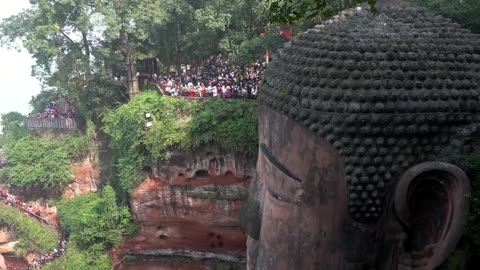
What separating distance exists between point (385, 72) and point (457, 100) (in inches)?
23.3

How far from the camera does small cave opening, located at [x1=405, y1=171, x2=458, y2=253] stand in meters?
3.67

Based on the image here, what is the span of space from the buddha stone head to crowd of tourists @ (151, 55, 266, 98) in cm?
1242

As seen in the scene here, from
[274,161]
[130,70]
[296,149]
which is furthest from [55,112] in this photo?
[296,149]

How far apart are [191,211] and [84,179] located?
7949mm

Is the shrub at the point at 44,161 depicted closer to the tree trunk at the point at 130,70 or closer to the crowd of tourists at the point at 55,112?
the crowd of tourists at the point at 55,112

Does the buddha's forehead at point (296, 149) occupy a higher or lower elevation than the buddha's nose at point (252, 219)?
higher

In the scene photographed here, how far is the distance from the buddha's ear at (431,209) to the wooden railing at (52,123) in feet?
67.6

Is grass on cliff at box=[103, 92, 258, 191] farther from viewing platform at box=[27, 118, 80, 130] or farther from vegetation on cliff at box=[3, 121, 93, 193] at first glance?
viewing platform at box=[27, 118, 80, 130]

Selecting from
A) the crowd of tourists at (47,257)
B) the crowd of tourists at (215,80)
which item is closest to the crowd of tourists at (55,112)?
the crowd of tourists at (215,80)

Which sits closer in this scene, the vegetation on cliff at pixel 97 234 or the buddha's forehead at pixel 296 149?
the buddha's forehead at pixel 296 149

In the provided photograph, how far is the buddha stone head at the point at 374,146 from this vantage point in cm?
374

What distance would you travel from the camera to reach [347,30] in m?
4.29

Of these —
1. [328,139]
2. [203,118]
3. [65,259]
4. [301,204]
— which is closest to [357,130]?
[328,139]

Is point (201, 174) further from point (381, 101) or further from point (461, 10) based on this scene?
point (381, 101)
